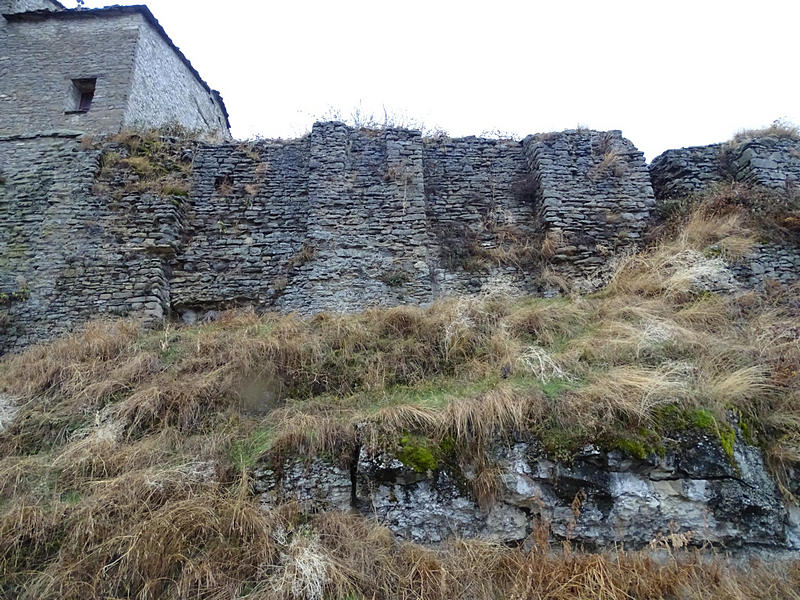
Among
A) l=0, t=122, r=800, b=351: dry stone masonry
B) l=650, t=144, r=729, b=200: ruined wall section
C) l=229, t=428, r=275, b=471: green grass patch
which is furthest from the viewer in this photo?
l=650, t=144, r=729, b=200: ruined wall section

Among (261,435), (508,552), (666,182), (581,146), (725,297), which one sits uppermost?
(581,146)

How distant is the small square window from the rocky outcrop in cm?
1199

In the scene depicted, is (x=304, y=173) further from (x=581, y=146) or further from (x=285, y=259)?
(x=581, y=146)

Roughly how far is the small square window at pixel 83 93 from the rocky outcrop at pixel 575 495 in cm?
1199

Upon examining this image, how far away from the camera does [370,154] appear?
33.5 feet

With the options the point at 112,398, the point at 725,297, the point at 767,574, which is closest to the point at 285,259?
the point at 112,398

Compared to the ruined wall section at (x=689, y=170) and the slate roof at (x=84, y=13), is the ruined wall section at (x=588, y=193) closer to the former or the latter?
the ruined wall section at (x=689, y=170)

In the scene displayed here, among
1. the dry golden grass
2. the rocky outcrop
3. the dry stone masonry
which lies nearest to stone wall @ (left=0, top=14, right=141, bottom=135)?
the dry stone masonry

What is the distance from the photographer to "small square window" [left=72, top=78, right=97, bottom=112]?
41.5ft

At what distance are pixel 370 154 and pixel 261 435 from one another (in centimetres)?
649

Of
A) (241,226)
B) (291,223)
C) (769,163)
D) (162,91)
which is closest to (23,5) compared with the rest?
(162,91)

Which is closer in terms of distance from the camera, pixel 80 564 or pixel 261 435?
pixel 80 564

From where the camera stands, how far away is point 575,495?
178 inches

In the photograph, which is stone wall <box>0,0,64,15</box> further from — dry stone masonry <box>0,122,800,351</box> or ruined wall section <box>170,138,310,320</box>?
ruined wall section <box>170,138,310,320</box>
